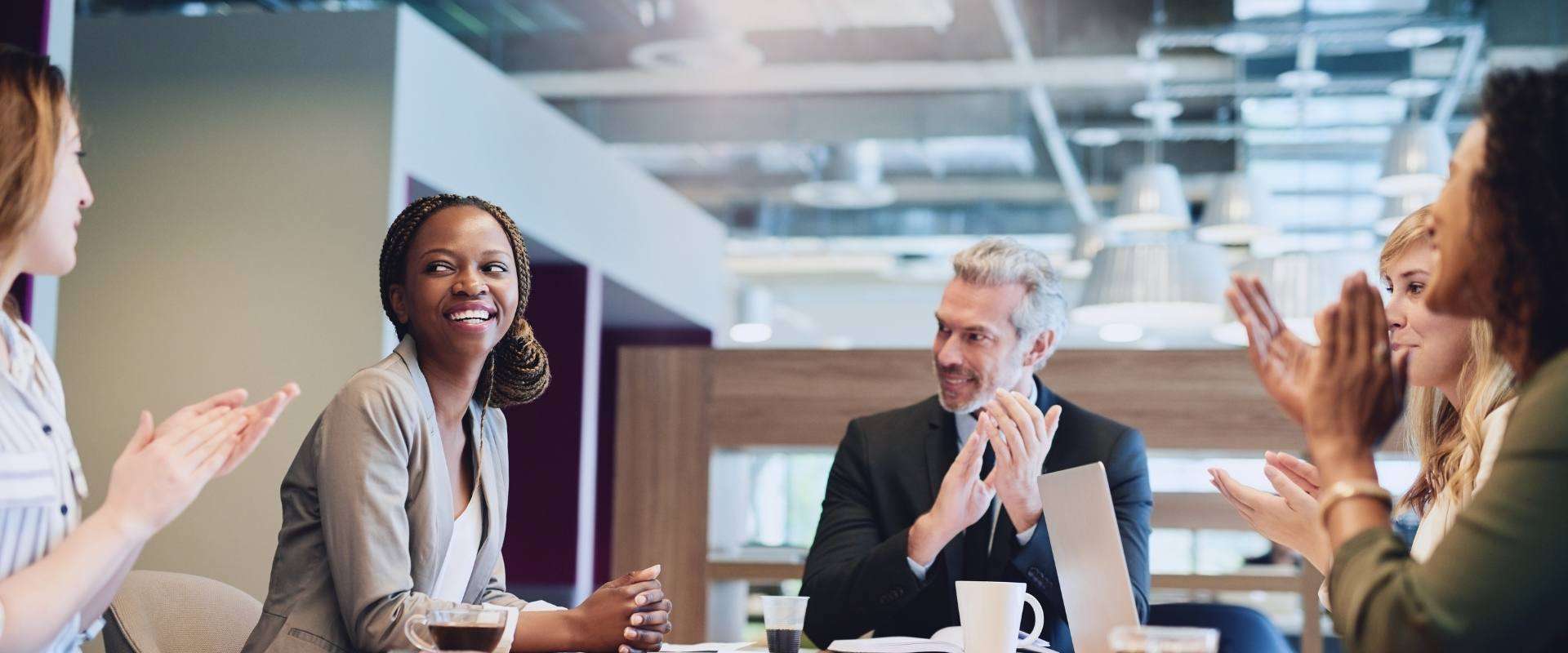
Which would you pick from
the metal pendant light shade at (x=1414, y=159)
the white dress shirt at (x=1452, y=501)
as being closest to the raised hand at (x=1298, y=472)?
the white dress shirt at (x=1452, y=501)

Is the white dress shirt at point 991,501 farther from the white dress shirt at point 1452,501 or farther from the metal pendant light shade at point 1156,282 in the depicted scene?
the metal pendant light shade at point 1156,282

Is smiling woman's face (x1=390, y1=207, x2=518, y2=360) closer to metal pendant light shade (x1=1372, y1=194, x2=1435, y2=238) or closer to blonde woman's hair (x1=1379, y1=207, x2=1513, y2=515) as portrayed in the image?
blonde woman's hair (x1=1379, y1=207, x2=1513, y2=515)

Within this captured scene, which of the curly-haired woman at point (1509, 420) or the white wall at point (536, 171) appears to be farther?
the white wall at point (536, 171)

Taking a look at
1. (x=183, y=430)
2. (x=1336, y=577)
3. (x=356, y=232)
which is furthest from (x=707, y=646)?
(x=356, y=232)

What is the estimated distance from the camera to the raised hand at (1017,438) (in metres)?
2.36

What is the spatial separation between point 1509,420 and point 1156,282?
17.6ft

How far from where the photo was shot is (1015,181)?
34.3 ft

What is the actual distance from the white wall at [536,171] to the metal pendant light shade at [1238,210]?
2637 mm

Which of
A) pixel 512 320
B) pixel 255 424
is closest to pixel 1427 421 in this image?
pixel 512 320

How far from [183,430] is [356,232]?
2.72m

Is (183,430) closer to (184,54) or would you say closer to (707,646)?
(707,646)

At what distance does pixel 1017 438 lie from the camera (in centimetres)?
236

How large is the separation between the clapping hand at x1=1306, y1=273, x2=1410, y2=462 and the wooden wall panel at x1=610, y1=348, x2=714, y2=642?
12.6ft

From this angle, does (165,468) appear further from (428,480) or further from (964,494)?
(964,494)
